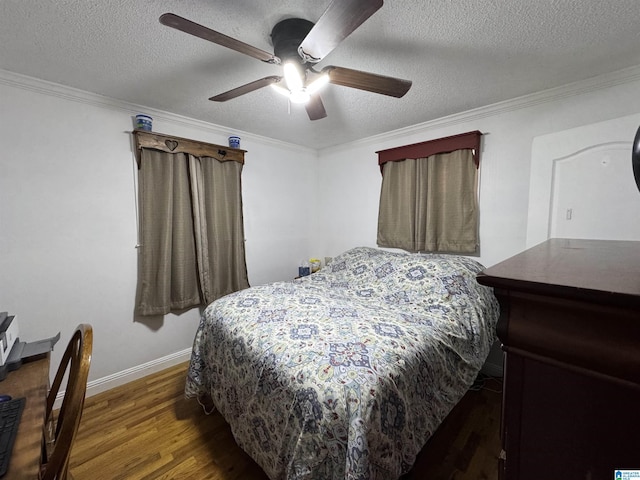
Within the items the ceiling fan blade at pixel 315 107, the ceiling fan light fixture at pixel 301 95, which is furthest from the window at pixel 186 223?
the ceiling fan light fixture at pixel 301 95

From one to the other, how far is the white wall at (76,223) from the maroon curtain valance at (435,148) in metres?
1.83

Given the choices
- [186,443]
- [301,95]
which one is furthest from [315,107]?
[186,443]

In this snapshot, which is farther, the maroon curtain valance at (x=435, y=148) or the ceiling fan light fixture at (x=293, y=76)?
the maroon curtain valance at (x=435, y=148)

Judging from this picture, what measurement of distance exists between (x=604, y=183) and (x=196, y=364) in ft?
9.63

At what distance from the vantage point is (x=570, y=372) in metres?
0.39

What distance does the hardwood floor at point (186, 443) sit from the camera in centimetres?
142

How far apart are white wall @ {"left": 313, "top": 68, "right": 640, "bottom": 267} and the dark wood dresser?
2042 millimetres

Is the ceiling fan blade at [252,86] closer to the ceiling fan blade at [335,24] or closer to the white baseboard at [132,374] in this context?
the ceiling fan blade at [335,24]

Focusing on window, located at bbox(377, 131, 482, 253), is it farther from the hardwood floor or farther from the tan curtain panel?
the hardwood floor

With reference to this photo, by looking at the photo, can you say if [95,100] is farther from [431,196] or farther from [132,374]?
[431,196]

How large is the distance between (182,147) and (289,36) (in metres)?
1.55

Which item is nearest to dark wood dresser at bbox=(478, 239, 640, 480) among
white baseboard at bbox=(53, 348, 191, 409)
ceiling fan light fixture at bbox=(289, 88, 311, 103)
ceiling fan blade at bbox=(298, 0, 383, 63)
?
ceiling fan blade at bbox=(298, 0, 383, 63)

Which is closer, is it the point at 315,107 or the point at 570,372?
the point at 570,372

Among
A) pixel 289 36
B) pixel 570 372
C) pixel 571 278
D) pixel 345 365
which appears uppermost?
pixel 289 36
